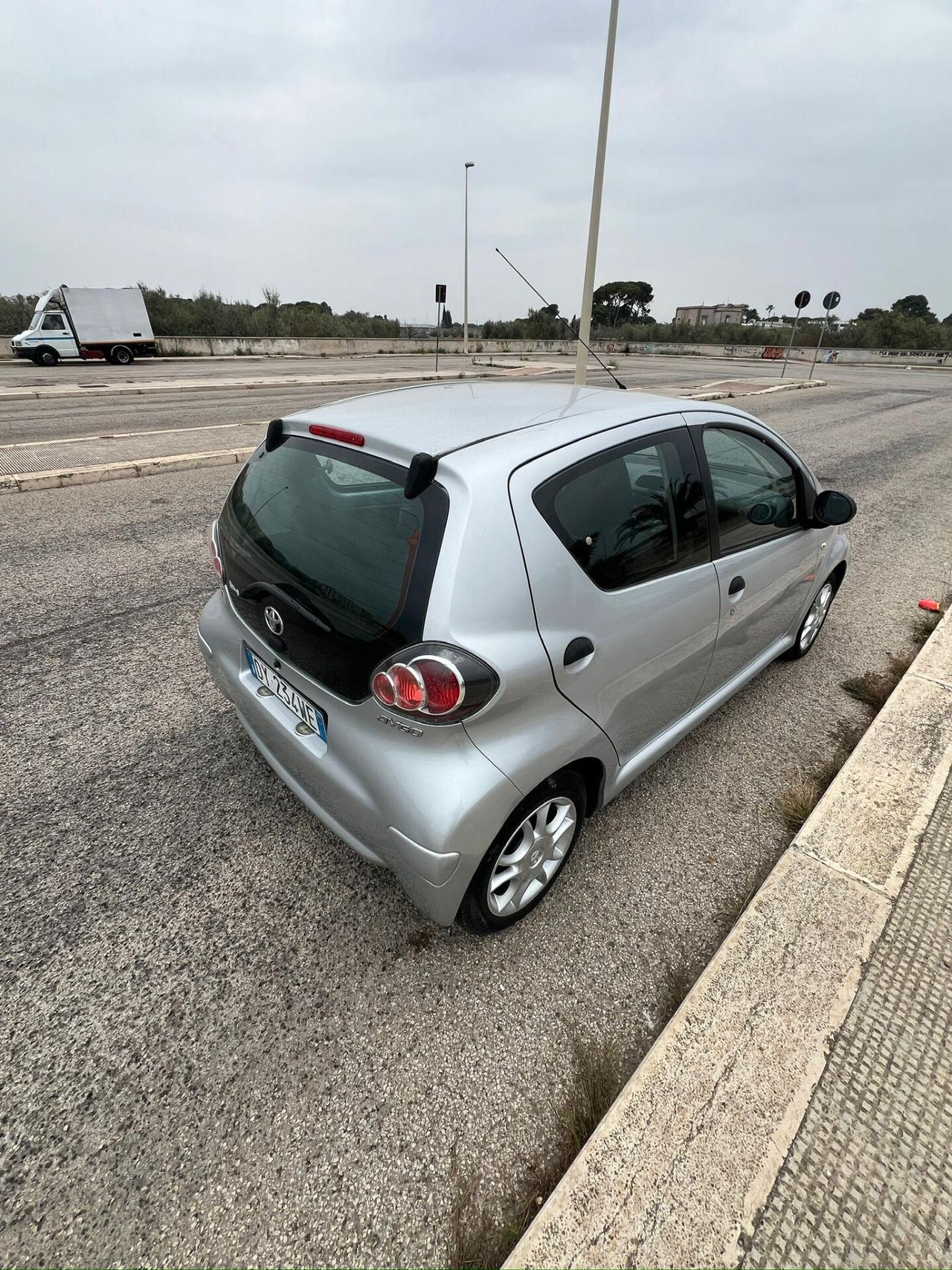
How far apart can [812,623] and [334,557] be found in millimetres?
3139

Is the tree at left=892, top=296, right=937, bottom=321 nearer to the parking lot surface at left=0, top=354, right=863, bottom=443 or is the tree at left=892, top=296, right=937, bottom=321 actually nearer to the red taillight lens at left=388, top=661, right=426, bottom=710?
the parking lot surface at left=0, top=354, right=863, bottom=443

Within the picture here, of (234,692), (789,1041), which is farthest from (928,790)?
(234,692)

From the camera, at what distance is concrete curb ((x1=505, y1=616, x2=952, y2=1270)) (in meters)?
1.37

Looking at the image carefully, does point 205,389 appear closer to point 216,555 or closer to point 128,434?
point 128,434

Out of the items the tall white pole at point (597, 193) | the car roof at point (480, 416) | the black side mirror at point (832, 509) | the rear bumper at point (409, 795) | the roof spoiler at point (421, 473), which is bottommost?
the rear bumper at point (409, 795)

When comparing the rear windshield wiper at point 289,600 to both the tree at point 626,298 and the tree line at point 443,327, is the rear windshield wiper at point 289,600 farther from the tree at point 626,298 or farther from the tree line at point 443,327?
the tree at point 626,298

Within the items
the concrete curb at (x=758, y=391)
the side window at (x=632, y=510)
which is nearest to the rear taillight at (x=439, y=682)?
the side window at (x=632, y=510)

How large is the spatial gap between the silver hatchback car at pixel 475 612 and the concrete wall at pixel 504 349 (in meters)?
34.4

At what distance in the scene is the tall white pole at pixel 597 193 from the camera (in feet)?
39.3

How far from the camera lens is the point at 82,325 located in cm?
2350

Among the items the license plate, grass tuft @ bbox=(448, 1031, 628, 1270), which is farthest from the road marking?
grass tuft @ bbox=(448, 1031, 628, 1270)

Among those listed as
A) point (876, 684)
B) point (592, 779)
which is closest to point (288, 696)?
point (592, 779)

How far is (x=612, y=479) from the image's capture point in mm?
2080

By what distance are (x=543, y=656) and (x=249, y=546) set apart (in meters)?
1.15
